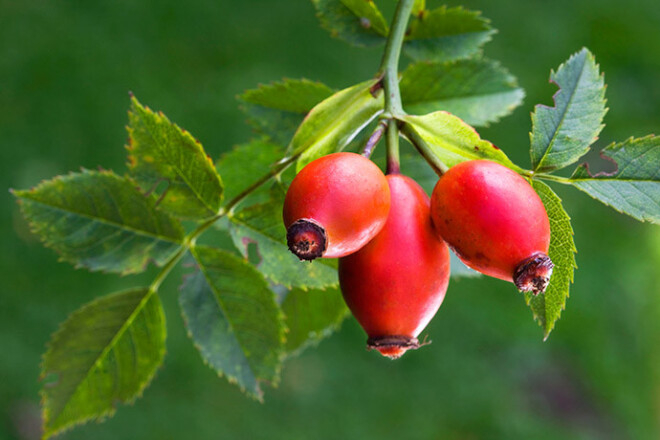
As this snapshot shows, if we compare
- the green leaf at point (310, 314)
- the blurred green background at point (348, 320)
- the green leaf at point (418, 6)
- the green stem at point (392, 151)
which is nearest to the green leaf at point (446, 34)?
the green leaf at point (418, 6)

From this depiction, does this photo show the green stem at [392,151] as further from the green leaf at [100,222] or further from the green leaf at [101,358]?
the green leaf at [101,358]

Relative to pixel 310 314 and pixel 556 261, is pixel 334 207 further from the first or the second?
pixel 310 314

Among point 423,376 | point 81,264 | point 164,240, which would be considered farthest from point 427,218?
point 423,376

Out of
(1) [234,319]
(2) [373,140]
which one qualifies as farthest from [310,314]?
(2) [373,140]

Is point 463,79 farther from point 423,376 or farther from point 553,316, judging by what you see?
point 423,376

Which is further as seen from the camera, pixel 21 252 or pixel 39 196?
pixel 21 252

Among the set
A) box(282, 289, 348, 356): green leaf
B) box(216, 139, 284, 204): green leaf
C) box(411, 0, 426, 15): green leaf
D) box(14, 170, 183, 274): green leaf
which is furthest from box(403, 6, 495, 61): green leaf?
box(14, 170, 183, 274): green leaf
